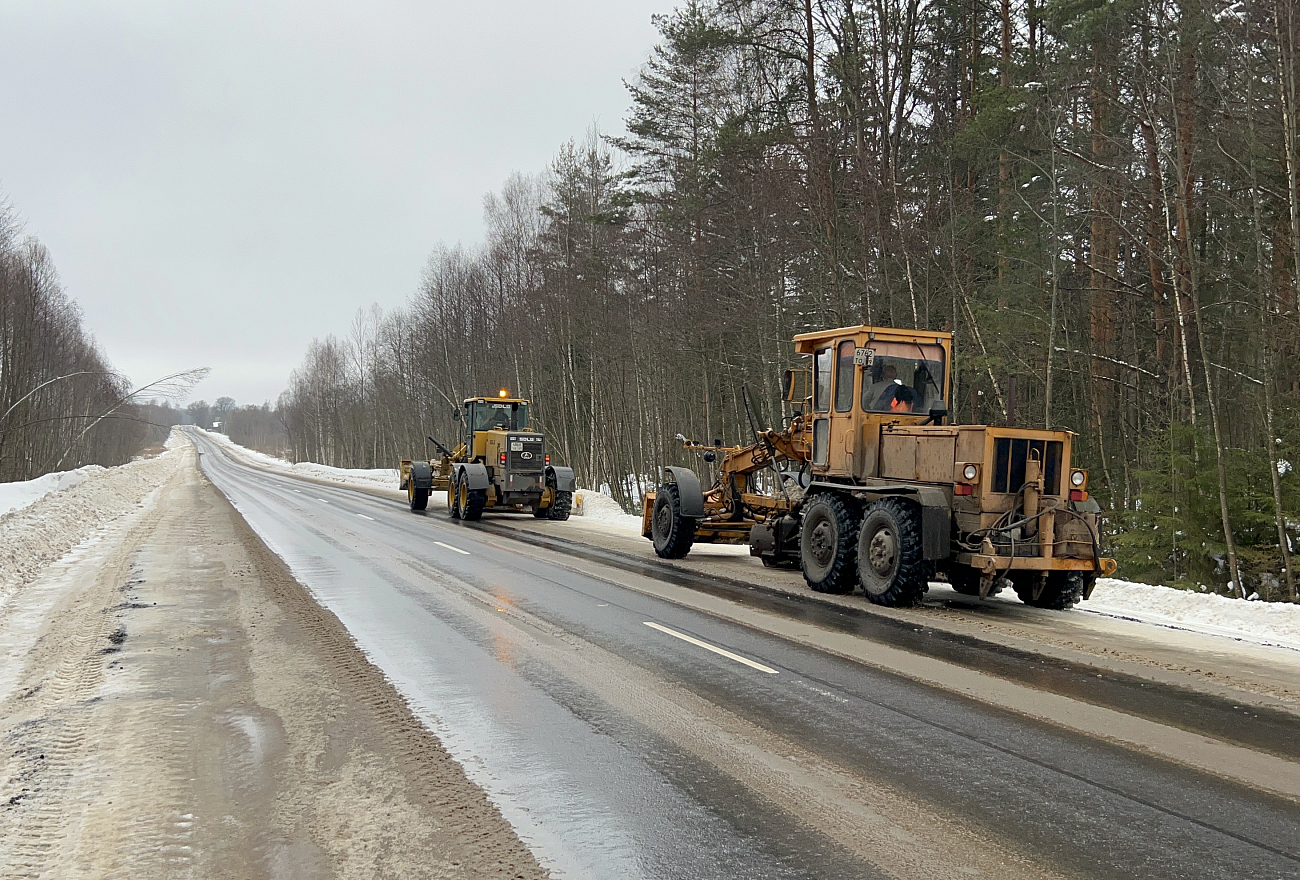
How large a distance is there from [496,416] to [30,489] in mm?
12291

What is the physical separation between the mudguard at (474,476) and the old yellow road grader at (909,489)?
11.0 meters

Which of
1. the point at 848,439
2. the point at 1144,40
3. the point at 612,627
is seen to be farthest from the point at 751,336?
the point at 612,627

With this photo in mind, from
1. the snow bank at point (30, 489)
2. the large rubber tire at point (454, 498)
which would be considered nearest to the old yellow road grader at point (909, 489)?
the large rubber tire at point (454, 498)

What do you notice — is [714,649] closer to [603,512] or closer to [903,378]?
[903,378]

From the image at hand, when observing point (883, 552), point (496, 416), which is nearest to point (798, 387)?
point (883, 552)

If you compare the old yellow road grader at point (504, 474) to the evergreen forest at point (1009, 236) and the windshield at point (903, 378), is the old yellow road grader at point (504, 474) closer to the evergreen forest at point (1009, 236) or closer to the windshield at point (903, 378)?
the evergreen forest at point (1009, 236)

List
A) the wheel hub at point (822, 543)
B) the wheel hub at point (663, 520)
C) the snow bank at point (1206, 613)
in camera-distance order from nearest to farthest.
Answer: the snow bank at point (1206, 613), the wheel hub at point (822, 543), the wheel hub at point (663, 520)

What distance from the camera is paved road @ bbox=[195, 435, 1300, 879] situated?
3.94 metres

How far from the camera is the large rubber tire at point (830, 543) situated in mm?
11211

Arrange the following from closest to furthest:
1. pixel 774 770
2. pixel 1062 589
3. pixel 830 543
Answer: pixel 774 770, pixel 1062 589, pixel 830 543

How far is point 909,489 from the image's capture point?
1055 centimetres

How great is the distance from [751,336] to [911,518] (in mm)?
14975

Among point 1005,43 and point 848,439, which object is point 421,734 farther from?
point 1005,43

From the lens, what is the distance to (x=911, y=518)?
1030cm
